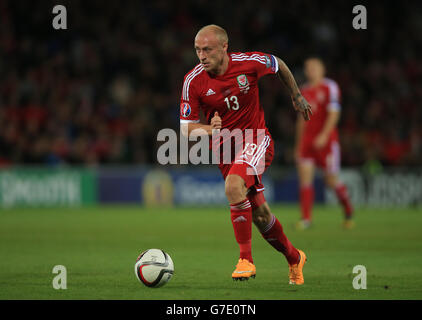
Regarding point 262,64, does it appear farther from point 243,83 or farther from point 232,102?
point 232,102

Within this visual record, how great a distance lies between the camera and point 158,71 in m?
20.1

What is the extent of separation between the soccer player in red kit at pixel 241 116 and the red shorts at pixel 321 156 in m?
5.41

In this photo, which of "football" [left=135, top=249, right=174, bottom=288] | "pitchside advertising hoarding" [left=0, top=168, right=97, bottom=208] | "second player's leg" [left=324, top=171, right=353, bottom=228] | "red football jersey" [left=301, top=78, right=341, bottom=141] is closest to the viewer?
"football" [left=135, top=249, right=174, bottom=288]

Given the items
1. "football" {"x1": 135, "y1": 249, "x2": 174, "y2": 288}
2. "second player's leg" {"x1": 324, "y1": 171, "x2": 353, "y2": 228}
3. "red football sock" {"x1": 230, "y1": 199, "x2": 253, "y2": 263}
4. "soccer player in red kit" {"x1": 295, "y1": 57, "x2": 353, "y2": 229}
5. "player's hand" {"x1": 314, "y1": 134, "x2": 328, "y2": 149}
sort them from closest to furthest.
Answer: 1. "football" {"x1": 135, "y1": 249, "x2": 174, "y2": 288}
2. "red football sock" {"x1": 230, "y1": 199, "x2": 253, "y2": 263}
3. "player's hand" {"x1": 314, "y1": 134, "x2": 328, "y2": 149}
4. "second player's leg" {"x1": 324, "y1": 171, "x2": 353, "y2": 228}
5. "soccer player in red kit" {"x1": 295, "y1": 57, "x2": 353, "y2": 229}

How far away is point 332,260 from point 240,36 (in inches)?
566

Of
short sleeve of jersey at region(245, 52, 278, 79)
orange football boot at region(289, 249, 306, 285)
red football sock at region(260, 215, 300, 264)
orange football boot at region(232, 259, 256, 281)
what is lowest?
orange football boot at region(289, 249, 306, 285)

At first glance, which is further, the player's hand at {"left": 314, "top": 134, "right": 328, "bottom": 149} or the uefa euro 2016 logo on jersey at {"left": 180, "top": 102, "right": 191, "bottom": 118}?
the player's hand at {"left": 314, "top": 134, "right": 328, "bottom": 149}

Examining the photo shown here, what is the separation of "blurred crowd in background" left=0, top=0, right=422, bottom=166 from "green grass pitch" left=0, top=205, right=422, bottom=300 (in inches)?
136

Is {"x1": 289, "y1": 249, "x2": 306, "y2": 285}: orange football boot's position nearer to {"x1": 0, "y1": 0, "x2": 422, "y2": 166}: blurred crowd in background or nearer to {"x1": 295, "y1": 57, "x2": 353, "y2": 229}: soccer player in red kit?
{"x1": 295, "y1": 57, "x2": 353, "y2": 229}: soccer player in red kit

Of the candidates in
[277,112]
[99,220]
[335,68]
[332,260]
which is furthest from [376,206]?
[332,260]

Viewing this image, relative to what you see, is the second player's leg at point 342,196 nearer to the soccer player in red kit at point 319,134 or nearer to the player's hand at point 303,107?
the soccer player in red kit at point 319,134

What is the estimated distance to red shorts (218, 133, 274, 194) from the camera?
5.99 metres

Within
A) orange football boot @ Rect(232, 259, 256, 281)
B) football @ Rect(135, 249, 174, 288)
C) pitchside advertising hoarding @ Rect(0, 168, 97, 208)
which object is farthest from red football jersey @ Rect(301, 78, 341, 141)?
pitchside advertising hoarding @ Rect(0, 168, 97, 208)

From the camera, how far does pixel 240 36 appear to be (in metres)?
21.1
